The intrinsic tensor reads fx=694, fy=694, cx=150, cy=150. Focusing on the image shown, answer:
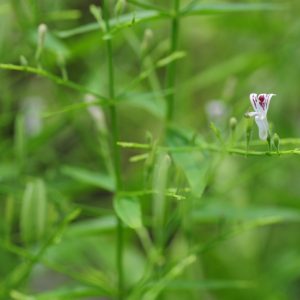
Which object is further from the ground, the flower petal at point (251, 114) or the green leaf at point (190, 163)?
the flower petal at point (251, 114)

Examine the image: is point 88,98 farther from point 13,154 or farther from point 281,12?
point 281,12

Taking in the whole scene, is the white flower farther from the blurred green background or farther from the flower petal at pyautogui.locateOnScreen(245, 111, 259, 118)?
the blurred green background

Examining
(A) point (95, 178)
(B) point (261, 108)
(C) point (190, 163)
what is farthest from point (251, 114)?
(A) point (95, 178)

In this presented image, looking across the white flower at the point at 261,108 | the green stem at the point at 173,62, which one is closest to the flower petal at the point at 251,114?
the white flower at the point at 261,108

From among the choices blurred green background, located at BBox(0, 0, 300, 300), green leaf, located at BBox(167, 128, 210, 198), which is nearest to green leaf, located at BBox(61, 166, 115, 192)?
blurred green background, located at BBox(0, 0, 300, 300)

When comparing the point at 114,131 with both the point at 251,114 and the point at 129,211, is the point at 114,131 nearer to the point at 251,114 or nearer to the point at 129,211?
the point at 129,211

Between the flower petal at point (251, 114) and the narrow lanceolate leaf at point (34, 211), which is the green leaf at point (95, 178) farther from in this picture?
the flower petal at point (251, 114)

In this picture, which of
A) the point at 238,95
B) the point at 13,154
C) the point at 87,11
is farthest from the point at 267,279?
Result: the point at 87,11
